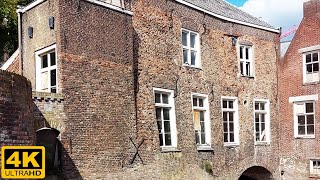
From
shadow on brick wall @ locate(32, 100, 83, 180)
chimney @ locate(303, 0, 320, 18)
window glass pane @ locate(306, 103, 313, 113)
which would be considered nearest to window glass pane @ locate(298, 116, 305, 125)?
window glass pane @ locate(306, 103, 313, 113)

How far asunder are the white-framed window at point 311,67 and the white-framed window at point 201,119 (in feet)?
19.4

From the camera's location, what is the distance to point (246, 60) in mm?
20281

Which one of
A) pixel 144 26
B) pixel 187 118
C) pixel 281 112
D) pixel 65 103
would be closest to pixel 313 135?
pixel 281 112

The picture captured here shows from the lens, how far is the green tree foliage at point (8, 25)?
67.4ft

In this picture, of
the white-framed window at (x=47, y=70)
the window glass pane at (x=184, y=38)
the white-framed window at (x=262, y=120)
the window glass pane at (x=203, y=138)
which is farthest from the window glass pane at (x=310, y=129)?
the white-framed window at (x=47, y=70)

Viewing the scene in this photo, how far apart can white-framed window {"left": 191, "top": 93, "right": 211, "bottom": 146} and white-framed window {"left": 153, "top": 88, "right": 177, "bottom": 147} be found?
4.57ft

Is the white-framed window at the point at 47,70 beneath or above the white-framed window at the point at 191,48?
beneath

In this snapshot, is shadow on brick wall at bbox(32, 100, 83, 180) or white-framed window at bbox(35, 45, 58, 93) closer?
shadow on brick wall at bbox(32, 100, 83, 180)

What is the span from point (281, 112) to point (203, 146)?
6.19m

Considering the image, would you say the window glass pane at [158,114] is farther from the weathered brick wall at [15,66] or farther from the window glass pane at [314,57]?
the window glass pane at [314,57]

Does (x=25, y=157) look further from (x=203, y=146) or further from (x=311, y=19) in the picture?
(x=311, y=19)

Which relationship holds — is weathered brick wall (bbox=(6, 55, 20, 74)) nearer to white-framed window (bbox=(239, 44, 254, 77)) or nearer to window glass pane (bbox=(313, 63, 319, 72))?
white-framed window (bbox=(239, 44, 254, 77))

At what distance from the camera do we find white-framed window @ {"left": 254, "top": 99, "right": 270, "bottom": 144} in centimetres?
2036

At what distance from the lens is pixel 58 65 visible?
39.4 ft
